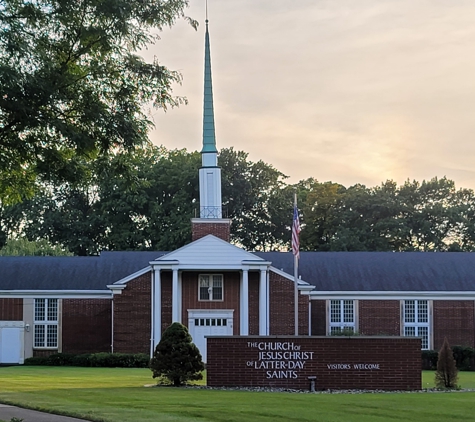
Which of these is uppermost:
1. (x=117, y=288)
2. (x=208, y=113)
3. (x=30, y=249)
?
(x=208, y=113)

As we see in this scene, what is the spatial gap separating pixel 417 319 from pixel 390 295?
6.31 ft

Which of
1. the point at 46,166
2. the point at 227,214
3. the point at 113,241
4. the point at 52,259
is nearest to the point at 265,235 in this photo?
the point at 227,214

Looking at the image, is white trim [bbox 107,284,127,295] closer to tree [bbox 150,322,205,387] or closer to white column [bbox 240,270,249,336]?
white column [bbox 240,270,249,336]

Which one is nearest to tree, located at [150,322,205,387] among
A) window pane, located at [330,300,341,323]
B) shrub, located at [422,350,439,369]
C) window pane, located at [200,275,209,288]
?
shrub, located at [422,350,439,369]

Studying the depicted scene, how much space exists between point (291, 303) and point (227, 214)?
2841 centimetres

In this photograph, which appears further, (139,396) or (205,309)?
(205,309)

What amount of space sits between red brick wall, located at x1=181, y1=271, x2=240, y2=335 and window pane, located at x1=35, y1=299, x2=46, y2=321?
7.20 meters

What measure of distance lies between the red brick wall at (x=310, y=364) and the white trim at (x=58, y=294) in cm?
2331

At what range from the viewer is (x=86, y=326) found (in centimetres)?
4703

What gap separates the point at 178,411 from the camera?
17.0 metres

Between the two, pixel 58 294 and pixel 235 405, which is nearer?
pixel 235 405

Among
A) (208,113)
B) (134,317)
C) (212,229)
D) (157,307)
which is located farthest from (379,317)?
(208,113)

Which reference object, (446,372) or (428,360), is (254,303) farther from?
(446,372)

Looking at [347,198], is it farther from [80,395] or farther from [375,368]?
[80,395]
